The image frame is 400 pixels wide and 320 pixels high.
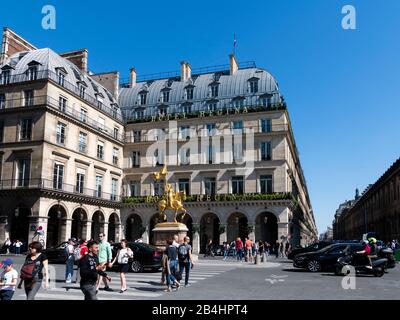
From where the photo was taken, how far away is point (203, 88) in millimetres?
53438

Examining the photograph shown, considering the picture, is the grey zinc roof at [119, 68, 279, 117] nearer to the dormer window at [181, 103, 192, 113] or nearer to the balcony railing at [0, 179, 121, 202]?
the dormer window at [181, 103, 192, 113]

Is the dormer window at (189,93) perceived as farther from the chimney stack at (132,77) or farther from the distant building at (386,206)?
the distant building at (386,206)

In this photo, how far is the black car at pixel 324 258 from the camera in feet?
69.7

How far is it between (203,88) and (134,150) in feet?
39.6

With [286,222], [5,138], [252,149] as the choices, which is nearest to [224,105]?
[252,149]

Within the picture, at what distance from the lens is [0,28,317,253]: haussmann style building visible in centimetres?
3922

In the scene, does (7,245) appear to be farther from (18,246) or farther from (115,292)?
(115,292)

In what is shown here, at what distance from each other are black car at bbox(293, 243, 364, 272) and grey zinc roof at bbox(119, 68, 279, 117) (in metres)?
30.0

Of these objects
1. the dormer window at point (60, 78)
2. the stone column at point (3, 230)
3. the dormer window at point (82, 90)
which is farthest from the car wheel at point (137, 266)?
the dormer window at point (82, 90)

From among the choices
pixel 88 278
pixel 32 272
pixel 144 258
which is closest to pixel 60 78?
pixel 144 258

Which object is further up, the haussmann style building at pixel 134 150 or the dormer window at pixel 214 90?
the dormer window at pixel 214 90

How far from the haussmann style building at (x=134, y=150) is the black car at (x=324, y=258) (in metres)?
22.8
